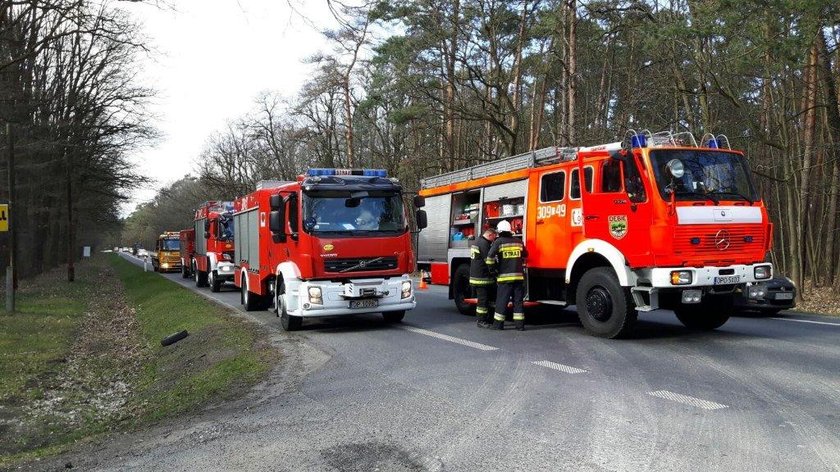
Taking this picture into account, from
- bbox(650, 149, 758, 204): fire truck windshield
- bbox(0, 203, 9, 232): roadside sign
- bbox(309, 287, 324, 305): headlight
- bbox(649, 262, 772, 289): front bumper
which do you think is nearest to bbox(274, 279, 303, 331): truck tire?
bbox(309, 287, 324, 305): headlight

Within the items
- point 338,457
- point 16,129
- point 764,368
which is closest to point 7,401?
point 338,457

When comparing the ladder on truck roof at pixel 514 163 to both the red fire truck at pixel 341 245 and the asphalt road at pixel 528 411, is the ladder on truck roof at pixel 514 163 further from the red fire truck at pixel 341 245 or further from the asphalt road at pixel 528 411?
the asphalt road at pixel 528 411

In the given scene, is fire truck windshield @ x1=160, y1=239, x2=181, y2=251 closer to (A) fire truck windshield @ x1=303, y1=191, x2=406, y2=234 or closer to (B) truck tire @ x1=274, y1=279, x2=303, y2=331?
(B) truck tire @ x1=274, y1=279, x2=303, y2=331

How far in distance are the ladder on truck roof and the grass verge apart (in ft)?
16.7

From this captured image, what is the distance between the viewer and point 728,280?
8.99m

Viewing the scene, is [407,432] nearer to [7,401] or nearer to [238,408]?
[238,408]

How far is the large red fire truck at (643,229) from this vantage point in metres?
8.86

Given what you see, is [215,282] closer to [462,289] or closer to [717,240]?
[462,289]

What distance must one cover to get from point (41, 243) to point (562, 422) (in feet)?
133

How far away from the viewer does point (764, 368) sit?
25.1ft

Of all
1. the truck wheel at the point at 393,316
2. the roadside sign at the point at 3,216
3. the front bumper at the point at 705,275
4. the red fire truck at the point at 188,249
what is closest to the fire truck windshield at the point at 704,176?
the front bumper at the point at 705,275

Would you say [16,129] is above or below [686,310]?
above

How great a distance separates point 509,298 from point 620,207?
2.63 metres

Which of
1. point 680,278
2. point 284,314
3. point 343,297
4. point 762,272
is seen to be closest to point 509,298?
point 343,297
